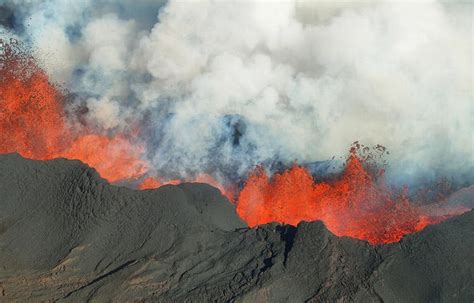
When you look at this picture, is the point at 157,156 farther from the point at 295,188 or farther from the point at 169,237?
the point at 169,237

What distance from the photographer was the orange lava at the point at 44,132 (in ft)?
105

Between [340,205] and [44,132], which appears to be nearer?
[340,205]

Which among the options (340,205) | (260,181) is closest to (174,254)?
(260,181)

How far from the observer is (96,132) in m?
33.6

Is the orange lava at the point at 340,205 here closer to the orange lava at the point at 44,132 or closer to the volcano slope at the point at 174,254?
the orange lava at the point at 44,132

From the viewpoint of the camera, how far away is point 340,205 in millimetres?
30750

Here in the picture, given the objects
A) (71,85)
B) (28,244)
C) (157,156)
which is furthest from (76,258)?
(71,85)

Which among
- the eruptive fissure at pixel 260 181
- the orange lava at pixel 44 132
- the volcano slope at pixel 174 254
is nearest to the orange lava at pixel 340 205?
the eruptive fissure at pixel 260 181

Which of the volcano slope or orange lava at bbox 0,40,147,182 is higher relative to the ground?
orange lava at bbox 0,40,147,182

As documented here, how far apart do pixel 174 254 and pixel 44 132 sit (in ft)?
62.8

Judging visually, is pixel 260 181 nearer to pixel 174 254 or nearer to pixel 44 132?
pixel 174 254

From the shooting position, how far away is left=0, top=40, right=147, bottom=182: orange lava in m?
32.0

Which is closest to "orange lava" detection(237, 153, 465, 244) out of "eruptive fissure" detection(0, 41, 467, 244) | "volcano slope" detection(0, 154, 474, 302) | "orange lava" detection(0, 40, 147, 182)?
"eruptive fissure" detection(0, 41, 467, 244)

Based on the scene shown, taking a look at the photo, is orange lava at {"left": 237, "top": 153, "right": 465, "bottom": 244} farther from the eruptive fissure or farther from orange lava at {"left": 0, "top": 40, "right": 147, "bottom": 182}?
orange lava at {"left": 0, "top": 40, "right": 147, "bottom": 182}
